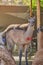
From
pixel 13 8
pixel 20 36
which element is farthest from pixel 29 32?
pixel 13 8

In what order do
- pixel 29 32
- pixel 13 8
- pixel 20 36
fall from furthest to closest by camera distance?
1. pixel 13 8
2. pixel 20 36
3. pixel 29 32

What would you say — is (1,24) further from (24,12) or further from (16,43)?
(16,43)

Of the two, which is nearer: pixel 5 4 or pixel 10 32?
pixel 10 32

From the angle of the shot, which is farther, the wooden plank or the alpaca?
the wooden plank

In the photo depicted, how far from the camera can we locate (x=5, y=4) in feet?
19.7

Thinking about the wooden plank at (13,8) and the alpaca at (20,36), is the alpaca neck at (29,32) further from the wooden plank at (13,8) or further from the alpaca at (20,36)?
the wooden plank at (13,8)

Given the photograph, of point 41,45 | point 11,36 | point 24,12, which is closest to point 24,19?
point 24,12

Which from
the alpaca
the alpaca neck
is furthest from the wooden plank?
the alpaca neck

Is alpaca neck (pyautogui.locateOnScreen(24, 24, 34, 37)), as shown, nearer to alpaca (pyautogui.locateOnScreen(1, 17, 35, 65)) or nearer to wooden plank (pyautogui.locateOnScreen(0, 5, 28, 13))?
alpaca (pyautogui.locateOnScreen(1, 17, 35, 65))

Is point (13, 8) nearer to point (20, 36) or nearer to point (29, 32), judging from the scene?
point (20, 36)

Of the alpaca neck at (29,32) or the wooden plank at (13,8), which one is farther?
the wooden plank at (13,8)

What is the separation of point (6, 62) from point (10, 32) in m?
0.79

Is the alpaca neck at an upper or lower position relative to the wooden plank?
upper

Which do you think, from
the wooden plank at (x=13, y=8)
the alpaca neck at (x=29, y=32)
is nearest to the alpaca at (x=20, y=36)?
the alpaca neck at (x=29, y=32)
